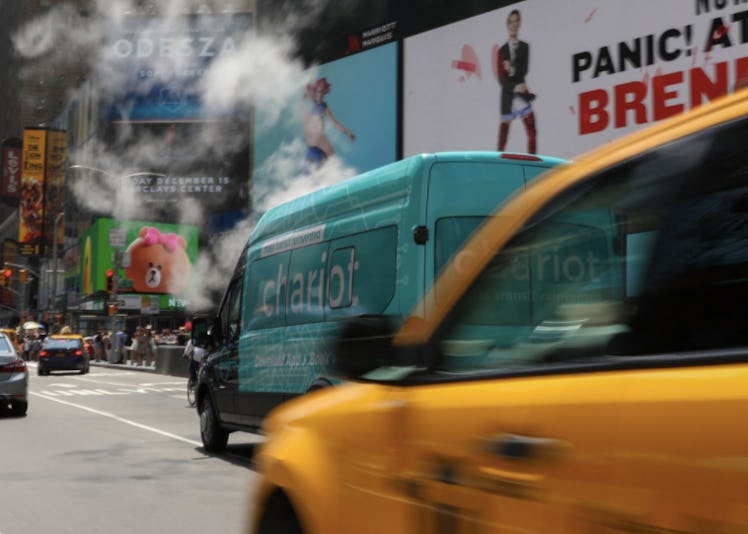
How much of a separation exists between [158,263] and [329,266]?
68447mm

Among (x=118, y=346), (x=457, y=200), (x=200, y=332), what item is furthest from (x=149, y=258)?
(x=457, y=200)

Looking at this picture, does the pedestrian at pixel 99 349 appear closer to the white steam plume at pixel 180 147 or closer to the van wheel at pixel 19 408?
the white steam plume at pixel 180 147

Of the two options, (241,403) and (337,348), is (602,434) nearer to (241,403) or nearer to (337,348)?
(337,348)

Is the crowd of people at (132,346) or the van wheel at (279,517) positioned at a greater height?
the crowd of people at (132,346)

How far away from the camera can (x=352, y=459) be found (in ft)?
10.5

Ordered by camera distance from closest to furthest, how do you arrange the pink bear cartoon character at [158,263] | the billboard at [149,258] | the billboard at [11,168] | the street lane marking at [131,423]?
A: the street lane marking at [131,423] < the pink bear cartoon character at [158,263] < the billboard at [149,258] < the billboard at [11,168]

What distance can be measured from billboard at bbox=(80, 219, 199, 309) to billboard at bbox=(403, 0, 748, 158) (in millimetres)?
36726

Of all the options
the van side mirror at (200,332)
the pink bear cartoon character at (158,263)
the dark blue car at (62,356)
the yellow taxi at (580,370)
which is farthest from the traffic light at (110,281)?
the yellow taxi at (580,370)

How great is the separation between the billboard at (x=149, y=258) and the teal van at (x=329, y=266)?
63.8 metres

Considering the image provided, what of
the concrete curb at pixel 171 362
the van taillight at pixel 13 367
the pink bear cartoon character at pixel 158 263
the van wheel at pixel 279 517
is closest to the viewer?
the van wheel at pixel 279 517

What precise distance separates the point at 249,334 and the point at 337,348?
296 inches

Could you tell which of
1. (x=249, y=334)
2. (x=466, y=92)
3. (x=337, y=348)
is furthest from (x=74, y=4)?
(x=337, y=348)

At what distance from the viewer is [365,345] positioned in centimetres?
306

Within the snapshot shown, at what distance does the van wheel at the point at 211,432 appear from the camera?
11359 millimetres
